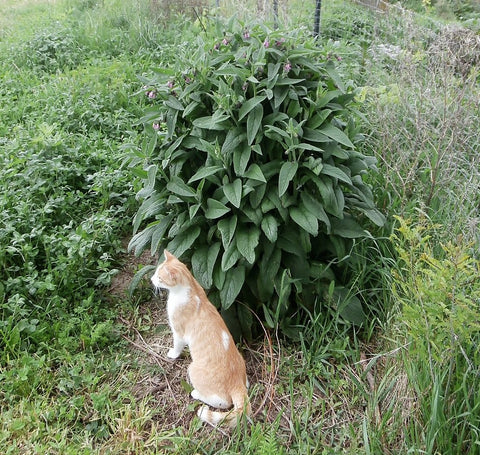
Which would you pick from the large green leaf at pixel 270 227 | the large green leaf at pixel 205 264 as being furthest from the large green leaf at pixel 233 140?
the large green leaf at pixel 205 264

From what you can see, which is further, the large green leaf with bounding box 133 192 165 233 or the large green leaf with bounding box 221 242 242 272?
the large green leaf with bounding box 133 192 165 233

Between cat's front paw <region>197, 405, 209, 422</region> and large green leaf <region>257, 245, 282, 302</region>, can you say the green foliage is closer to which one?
large green leaf <region>257, 245, 282, 302</region>

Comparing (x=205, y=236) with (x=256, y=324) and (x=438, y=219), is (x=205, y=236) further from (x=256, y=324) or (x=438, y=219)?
(x=438, y=219)

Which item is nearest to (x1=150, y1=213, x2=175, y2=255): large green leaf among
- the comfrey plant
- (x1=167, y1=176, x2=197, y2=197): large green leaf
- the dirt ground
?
the comfrey plant

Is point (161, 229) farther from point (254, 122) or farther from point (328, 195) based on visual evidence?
point (328, 195)

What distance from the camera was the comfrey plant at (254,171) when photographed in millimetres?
2549

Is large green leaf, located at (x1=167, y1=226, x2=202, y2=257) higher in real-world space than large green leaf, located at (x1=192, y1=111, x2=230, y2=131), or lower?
lower

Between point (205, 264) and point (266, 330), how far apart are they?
22.2 inches

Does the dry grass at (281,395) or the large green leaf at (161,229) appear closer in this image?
the dry grass at (281,395)

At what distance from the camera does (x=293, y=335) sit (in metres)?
2.87

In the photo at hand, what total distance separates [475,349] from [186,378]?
4.64ft

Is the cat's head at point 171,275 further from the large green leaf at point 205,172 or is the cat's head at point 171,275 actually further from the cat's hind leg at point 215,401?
the cat's hind leg at point 215,401

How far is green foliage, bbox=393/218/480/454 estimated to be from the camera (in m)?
1.96

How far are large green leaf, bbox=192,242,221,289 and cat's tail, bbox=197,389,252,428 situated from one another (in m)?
0.58
